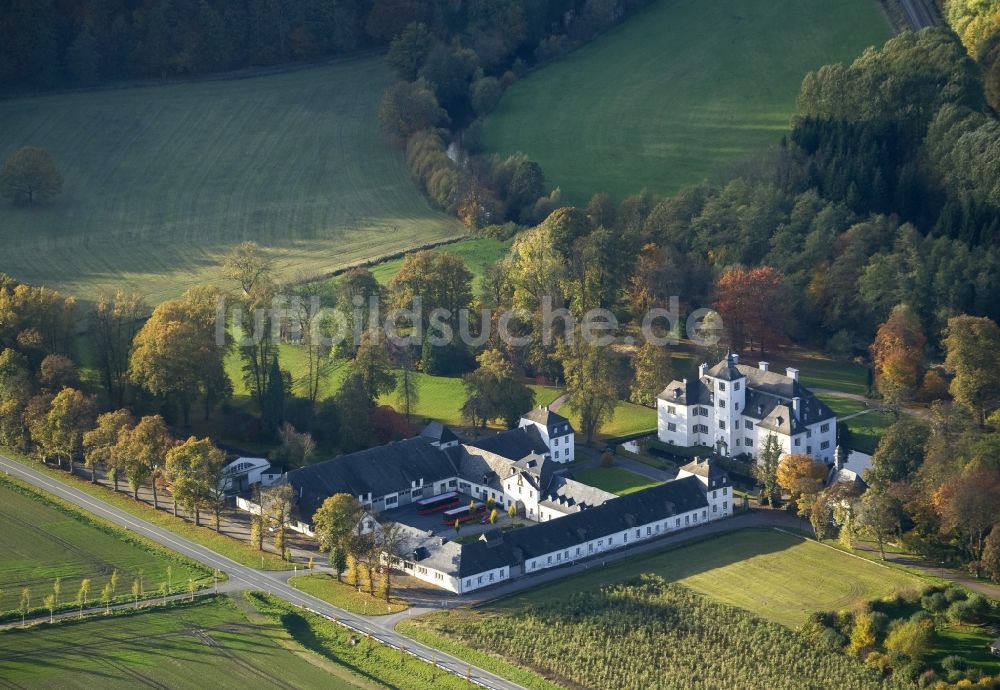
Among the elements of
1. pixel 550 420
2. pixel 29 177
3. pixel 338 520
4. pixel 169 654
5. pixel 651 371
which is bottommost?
pixel 169 654

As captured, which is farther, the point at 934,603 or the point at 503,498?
the point at 503,498

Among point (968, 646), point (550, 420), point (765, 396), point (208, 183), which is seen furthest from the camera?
point (208, 183)

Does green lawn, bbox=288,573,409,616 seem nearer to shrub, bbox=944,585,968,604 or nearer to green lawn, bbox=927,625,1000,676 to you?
green lawn, bbox=927,625,1000,676

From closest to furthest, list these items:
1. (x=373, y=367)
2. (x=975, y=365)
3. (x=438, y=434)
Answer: (x=438, y=434) → (x=975, y=365) → (x=373, y=367)

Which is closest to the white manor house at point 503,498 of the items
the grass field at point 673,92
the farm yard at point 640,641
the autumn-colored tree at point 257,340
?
the farm yard at point 640,641

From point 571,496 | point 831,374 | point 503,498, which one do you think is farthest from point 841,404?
point 503,498

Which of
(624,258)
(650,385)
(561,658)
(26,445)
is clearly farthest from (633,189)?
(561,658)

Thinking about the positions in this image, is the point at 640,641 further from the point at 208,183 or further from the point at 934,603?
the point at 208,183

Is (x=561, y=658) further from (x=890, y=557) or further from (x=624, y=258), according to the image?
(x=624, y=258)
